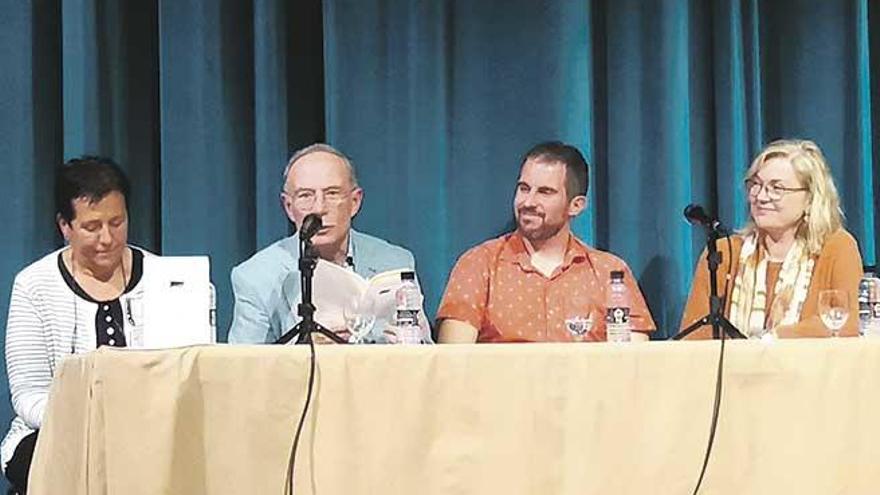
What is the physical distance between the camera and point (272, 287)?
3191mm

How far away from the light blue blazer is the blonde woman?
33.6 inches

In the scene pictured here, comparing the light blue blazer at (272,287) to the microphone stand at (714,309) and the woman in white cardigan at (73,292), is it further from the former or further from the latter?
the microphone stand at (714,309)

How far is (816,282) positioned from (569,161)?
0.68m

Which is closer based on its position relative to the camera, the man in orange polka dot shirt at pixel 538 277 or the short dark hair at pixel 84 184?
the short dark hair at pixel 84 184

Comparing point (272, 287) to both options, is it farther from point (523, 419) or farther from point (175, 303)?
point (523, 419)

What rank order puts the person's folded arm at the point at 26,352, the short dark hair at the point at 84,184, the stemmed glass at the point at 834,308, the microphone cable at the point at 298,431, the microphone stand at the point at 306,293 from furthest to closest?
the short dark hair at the point at 84,184
the person's folded arm at the point at 26,352
the stemmed glass at the point at 834,308
the microphone stand at the point at 306,293
the microphone cable at the point at 298,431

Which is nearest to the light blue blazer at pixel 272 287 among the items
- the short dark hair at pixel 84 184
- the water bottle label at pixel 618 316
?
the short dark hair at pixel 84 184

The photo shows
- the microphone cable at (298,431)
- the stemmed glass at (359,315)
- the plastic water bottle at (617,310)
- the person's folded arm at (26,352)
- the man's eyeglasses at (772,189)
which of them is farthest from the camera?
the man's eyeglasses at (772,189)

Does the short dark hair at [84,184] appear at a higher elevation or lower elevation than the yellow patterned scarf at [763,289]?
higher

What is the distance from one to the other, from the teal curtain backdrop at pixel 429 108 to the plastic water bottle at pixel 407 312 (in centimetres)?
87

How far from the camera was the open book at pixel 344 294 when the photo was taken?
274cm

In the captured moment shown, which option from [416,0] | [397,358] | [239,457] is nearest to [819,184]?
[416,0]

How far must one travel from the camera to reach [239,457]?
7.40 ft

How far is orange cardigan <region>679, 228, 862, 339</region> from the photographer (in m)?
3.00
